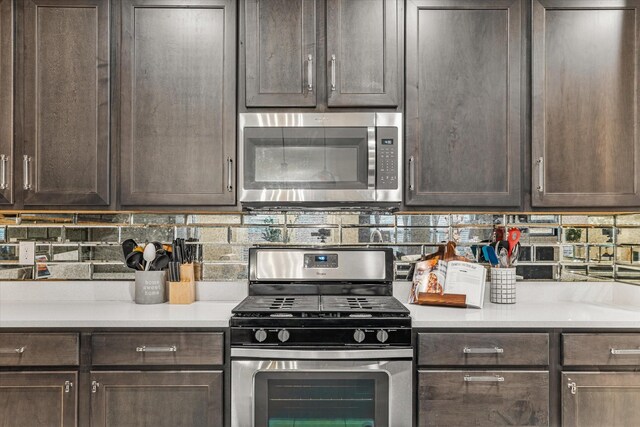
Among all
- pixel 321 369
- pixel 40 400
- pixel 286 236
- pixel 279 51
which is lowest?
pixel 40 400

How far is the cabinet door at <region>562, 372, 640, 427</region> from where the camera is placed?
1.73 metres

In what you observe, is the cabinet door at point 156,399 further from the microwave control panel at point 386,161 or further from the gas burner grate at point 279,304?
the microwave control panel at point 386,161

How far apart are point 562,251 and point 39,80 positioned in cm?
267

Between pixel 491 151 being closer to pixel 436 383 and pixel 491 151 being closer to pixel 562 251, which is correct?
pixel 562 251

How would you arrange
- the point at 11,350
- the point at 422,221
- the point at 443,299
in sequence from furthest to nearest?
the point at 422,221 < the point at 443,299 < the point at 11,350

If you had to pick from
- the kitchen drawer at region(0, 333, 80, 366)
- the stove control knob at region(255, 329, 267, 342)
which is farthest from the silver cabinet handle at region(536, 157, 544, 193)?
the kitchen drawer at region(0, 333, 80, 366)

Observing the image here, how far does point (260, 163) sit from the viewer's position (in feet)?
6.57

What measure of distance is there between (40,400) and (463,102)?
214 centimetres

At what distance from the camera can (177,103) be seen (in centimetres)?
201

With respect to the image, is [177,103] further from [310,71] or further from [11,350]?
[11,350]

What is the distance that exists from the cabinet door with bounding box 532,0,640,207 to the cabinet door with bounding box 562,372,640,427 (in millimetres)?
733

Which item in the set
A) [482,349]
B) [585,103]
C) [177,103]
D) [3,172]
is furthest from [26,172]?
[585,103]

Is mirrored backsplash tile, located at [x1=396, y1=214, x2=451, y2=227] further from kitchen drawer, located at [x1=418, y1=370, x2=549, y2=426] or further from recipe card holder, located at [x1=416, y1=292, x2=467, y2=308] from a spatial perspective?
kitchen drawer, located at [x1=418, y1=370, x2=549, y2=426]

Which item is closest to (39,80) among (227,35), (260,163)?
(227,35)
